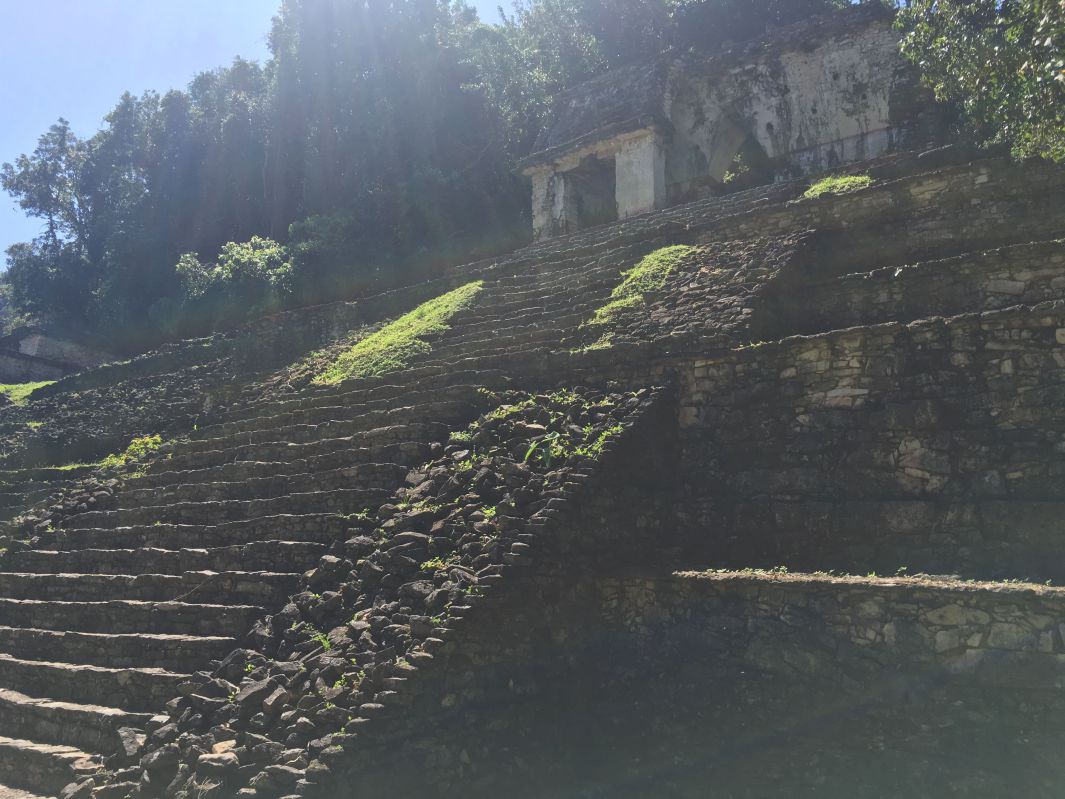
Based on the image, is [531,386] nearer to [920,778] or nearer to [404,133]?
[920,778]

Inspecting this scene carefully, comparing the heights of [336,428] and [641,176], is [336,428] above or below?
below

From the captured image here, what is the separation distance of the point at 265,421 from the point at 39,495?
Result: 4.22 metres

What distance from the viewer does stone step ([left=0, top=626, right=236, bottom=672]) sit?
670 centimetres

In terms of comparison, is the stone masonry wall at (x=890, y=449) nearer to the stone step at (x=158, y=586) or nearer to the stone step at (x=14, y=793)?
the stone step at (x=158, y=586)

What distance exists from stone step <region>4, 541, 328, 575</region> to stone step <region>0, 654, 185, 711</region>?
1.08 meters

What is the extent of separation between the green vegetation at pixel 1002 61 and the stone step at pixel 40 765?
9.15m

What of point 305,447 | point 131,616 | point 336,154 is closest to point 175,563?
point 131,616

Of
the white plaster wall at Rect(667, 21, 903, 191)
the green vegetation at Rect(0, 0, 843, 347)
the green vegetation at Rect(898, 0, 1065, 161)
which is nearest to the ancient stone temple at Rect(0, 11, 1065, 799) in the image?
the green vegetation at Rect(898, 0, 1065, 161)

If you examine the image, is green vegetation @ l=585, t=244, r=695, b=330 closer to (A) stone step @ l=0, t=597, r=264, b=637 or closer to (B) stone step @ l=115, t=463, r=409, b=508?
(B) stone step @ l=115, t=463, r=409, b=508

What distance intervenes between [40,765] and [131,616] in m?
1.34

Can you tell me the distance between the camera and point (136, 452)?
12.2 meters

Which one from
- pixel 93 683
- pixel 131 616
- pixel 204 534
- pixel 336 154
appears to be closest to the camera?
pixel 93 683

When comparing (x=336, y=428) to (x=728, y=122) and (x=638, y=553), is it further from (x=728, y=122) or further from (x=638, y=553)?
(x=728, y=122)

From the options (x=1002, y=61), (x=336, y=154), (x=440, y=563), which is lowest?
(x=440, y=563)
